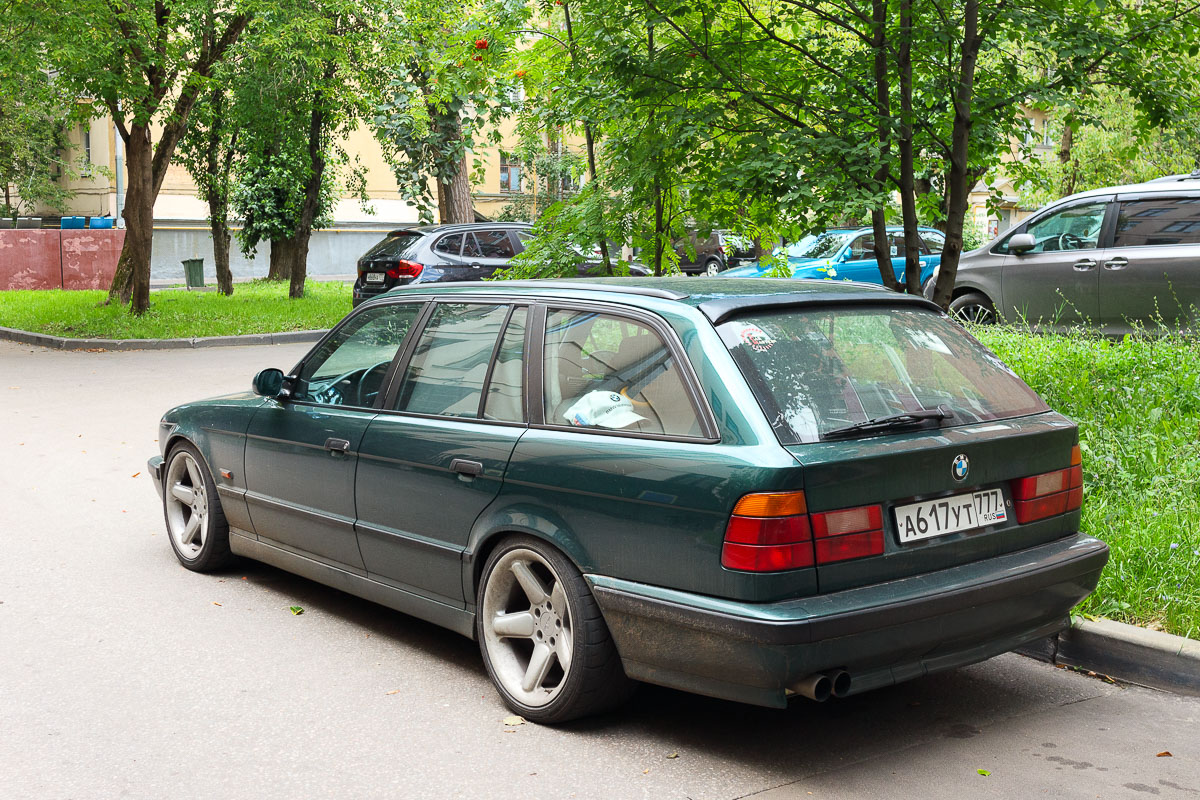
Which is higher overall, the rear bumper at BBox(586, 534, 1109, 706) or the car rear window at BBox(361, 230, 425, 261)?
the car rear window at BBox(361, 230, 425, 261)

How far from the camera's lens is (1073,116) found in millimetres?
7508

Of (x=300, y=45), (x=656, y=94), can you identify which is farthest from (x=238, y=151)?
(x=656, y=94)

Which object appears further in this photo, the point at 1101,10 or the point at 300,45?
the point at 300,45

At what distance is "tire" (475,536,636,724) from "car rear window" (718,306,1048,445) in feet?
3.04

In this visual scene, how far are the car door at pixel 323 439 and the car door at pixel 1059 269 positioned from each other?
770cm

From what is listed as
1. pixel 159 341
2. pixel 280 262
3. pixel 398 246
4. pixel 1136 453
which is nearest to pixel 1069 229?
pixel 1136 453

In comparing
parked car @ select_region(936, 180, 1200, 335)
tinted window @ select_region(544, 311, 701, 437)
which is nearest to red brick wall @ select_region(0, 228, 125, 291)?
parked car @ select_region(936, 180, 1200, 335)

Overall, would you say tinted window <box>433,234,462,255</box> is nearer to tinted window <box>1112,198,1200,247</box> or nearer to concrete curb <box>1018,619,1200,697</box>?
tinted window <box>1112,198,1200,247</box>

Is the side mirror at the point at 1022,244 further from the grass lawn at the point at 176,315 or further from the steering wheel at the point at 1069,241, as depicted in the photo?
the grass lawn at the point at 176,315

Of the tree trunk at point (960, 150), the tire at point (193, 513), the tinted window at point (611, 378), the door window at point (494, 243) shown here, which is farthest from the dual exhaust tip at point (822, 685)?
the door window at point (494, 243)

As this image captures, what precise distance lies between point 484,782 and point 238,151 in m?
23.6

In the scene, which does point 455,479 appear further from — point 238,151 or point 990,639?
point 238,151

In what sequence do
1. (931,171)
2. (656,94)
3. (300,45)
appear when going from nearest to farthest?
(656,94) → (931,171) → (300,45)

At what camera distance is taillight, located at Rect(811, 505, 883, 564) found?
3588 mm
